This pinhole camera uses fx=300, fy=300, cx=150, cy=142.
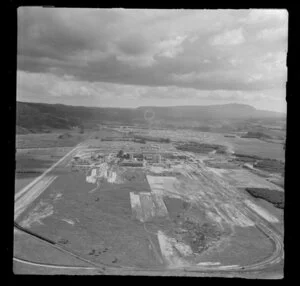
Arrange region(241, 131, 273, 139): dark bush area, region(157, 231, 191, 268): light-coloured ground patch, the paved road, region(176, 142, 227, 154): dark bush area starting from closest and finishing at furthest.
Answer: region(157, 231, 191, 268): light-coloured ground patch, the paved road, region(241, 131, 273, 139): dark bush area, region(176, 142, 227, 154): dark bush area

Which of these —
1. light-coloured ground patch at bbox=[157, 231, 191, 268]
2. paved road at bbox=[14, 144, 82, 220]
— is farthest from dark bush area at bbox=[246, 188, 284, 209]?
paved road at bbox=[14, 144, 82, 220]

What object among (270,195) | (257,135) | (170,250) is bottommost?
(170,250)

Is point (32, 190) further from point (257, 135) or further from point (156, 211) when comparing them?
point (257, 135)

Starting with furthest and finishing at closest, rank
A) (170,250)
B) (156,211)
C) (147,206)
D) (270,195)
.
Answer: (270,195), (147,206), (156,211), (170,250)

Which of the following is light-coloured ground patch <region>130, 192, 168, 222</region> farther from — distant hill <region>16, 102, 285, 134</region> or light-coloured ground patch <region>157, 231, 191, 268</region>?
distant hill <region>16, 102, 285, 134</region>

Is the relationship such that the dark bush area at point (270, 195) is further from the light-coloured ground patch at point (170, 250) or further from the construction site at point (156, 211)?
the light-coloured ground patch at point (170, 250)

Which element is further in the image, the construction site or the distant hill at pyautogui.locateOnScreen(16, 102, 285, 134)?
the distant hill at pyautogui.locateOnScreen(16, 102, 285, 134)

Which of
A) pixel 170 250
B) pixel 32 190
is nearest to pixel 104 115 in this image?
pixel 32 190
